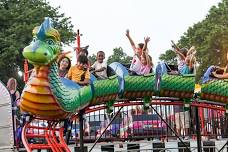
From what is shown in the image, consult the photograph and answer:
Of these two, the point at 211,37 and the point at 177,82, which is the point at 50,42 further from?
the point at 211,37

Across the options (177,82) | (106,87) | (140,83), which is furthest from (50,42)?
(177,82)

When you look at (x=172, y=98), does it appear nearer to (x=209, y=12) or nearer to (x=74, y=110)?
(x=74, y=110)

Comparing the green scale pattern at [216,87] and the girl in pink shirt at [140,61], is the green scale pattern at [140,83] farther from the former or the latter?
the green scale pattern at [216,87]

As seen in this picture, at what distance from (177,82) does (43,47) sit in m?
3.62

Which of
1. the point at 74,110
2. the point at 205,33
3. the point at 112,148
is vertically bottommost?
the point at 112,148

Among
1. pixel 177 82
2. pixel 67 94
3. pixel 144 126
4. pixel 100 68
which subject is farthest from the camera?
pixel 144 126

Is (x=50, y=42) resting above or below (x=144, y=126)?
above

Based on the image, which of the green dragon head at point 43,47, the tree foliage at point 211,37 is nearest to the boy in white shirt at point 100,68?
the green dragon head at point 43,47

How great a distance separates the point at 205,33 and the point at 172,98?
23914 mm

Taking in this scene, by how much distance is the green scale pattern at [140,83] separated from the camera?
9.84 meters

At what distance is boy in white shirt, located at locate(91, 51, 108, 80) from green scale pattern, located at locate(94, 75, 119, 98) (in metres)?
0.11

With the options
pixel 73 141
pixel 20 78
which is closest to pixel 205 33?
pixel 20 78

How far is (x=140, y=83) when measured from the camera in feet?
32.5

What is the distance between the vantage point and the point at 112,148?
13.1 metres
